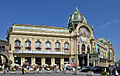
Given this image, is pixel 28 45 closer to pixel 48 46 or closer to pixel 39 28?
pixel 48 46

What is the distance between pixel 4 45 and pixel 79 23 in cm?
3141

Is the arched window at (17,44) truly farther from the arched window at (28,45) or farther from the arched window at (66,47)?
the arched window at (66,47)

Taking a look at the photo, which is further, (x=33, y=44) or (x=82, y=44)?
(x=82, y=44)

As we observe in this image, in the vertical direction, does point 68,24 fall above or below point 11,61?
above

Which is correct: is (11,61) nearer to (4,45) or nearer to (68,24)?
(4,45)

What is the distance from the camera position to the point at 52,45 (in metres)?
65.5

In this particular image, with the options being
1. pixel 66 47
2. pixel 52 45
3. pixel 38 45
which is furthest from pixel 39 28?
pixel 66 47

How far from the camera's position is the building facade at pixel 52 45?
6103 centimetres

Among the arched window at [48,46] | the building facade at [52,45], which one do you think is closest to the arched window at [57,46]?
the building facade at [52,45]

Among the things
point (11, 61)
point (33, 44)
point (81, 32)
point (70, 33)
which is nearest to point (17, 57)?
point (11, 61)

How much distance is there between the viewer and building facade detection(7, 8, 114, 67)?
2403 inches

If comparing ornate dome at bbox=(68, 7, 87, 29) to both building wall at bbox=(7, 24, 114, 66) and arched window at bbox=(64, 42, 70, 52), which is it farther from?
arched window at bbox=(64, 42, 70, 52)

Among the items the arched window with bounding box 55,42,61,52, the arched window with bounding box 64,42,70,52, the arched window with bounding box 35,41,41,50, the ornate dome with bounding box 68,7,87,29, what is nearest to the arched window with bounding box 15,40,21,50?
the arched window with bounding box 35,41,41,50

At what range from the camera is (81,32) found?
70500mm
